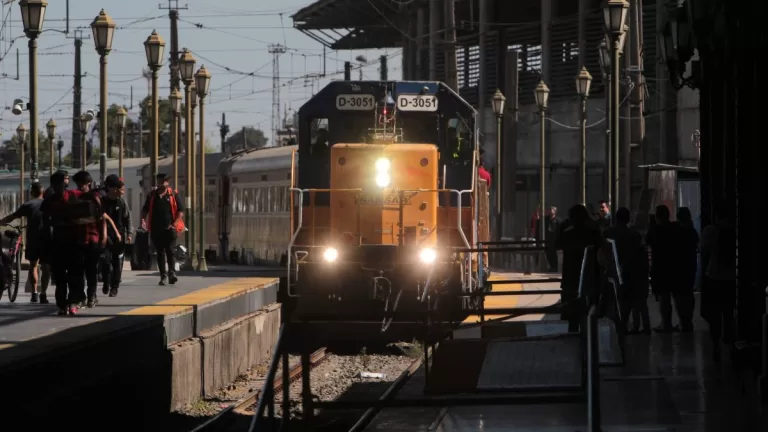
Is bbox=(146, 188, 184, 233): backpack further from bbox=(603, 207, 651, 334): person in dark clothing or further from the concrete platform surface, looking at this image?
bbox=(603, 207, 651, 334): person in dark clothing

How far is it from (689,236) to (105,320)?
8295 millimetres

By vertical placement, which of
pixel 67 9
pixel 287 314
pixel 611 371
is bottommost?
pixel 611 371

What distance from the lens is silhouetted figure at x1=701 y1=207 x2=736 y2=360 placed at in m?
15.7

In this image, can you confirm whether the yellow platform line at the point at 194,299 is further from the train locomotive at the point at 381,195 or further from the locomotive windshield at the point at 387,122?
the locomotive windshield at the point at 387,122

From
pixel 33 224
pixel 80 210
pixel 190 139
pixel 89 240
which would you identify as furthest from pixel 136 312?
pixel 190 139

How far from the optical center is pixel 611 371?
16766 millimetres

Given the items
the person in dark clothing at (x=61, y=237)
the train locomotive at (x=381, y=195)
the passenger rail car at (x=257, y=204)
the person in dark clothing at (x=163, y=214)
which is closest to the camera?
the person in dark clothing at (x=61, y=237)

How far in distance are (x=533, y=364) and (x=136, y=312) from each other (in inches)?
240

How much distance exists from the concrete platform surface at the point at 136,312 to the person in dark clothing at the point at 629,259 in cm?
580

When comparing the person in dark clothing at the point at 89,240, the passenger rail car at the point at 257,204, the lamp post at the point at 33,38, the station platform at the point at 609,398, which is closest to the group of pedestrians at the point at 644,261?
the station platform at the point at 609,398

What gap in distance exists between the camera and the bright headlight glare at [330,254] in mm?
21969

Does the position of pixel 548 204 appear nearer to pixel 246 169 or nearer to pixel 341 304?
pixel 246 169

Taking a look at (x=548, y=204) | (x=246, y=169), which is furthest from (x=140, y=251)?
(x=548, y=204)

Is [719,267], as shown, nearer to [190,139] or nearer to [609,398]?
[609,398]
